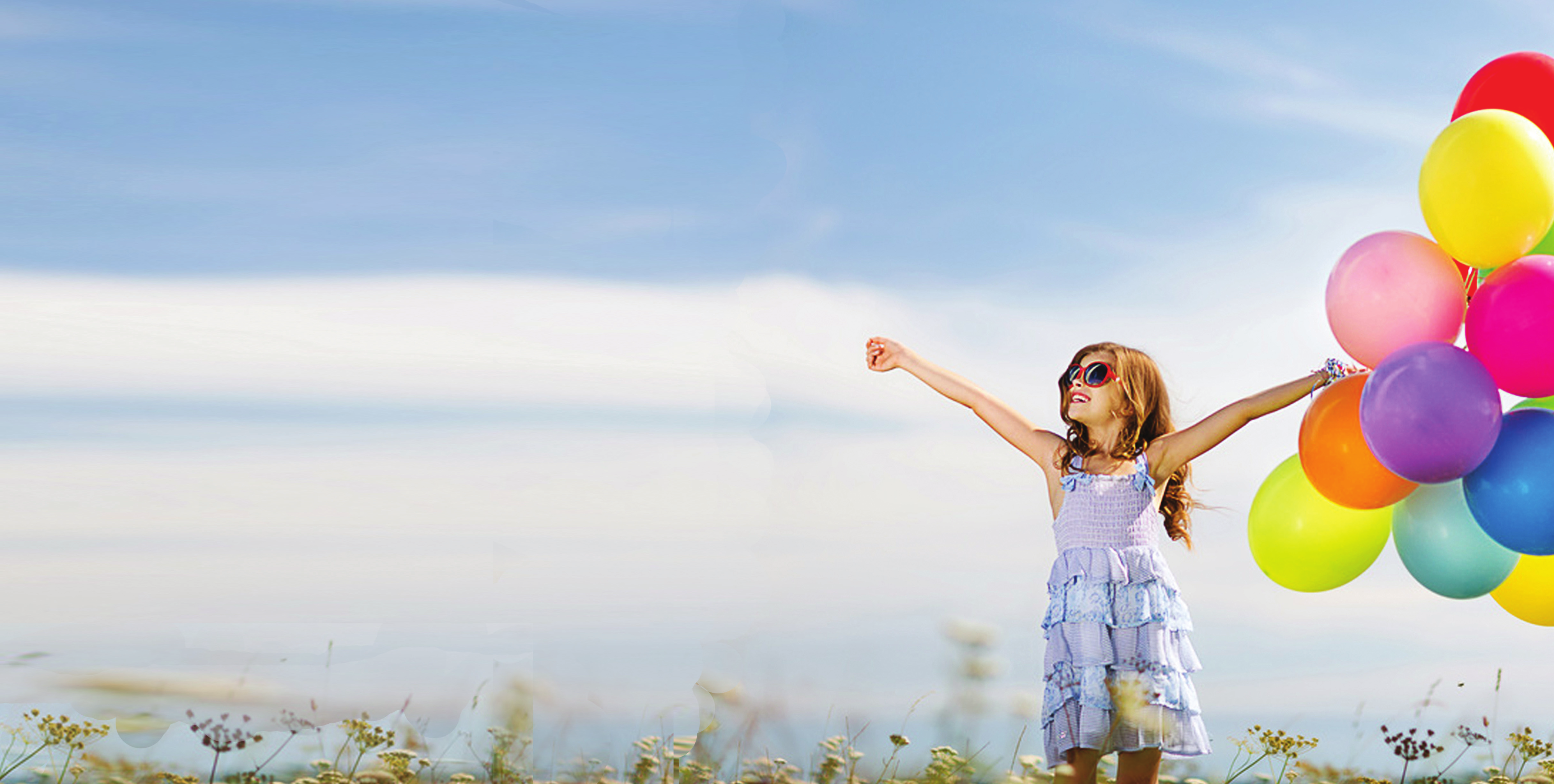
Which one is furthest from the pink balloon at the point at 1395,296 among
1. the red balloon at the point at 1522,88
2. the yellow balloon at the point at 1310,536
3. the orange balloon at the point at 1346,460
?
the red balloon at the point at 1522,88

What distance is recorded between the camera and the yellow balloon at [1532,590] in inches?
123

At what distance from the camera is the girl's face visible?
3.49 meters

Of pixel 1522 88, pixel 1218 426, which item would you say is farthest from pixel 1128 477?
pixel 1522 88

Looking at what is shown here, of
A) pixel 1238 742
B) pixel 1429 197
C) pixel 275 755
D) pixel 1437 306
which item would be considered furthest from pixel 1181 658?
pixel 275 755

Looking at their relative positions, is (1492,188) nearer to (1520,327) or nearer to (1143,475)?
(1520,327)

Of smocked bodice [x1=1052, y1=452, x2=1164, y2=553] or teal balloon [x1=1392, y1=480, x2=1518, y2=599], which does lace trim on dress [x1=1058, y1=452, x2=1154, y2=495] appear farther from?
teal balloon [x1=1392, y1=480, x2=1518, y2=599]

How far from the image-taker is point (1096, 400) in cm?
349

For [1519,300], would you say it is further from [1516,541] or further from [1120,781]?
[1120,781]

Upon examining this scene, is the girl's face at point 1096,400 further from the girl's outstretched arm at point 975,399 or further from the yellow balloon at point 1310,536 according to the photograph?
the yellow balloon at point 1310,536

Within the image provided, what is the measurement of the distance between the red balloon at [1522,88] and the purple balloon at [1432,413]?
0.80m

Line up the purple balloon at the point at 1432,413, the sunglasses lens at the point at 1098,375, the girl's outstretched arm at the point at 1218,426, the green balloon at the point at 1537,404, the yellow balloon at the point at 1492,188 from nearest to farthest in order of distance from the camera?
the purple balloon at the point at 1432,413 < the yellow balloon at the point at 1492,188 < the green balloon at the point at 1537,404 < the girl's outstretched arm at the point at 1218,426 < the sunglasses lens at the point at 1098,375

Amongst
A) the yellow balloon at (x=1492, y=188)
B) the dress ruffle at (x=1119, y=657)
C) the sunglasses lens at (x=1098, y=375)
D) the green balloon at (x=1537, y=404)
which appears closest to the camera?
the yellow balloon at (x=1492, y=188)

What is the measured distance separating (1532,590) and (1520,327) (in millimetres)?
773

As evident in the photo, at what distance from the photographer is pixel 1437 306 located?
303 cm
